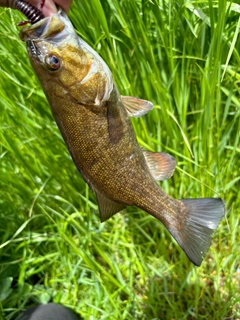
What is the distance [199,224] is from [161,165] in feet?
0.66

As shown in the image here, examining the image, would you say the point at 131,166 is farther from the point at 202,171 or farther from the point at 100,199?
the point at 202,171

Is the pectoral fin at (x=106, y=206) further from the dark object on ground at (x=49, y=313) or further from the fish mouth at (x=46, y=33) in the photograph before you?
the dark object on ground at (x=49, y=313)

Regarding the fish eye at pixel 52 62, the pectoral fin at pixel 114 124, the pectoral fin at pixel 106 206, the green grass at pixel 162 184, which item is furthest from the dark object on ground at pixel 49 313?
the fish eye at pixel 52 62

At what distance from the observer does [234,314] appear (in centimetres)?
179

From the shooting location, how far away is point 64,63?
1100 mm

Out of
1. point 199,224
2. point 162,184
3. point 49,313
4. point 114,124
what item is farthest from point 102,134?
point 49,313

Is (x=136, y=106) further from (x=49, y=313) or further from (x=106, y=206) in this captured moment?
(x=49, y=313)

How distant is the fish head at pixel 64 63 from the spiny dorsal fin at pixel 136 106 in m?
0.16

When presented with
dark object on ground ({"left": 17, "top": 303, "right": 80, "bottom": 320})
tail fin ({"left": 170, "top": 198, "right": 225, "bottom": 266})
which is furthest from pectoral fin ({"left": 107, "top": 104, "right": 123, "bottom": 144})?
dark object on ground ({"left": 17, "top": 303, "right": 80, "bottom": 320})

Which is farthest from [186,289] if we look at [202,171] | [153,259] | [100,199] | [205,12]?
[205,12]

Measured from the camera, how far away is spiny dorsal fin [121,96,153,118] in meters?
1.28

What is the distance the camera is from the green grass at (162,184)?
165cm

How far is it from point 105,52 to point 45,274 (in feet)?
3.31

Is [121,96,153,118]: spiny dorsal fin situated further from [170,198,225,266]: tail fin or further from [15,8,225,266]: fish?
[170,198,225,266]: tail fin
